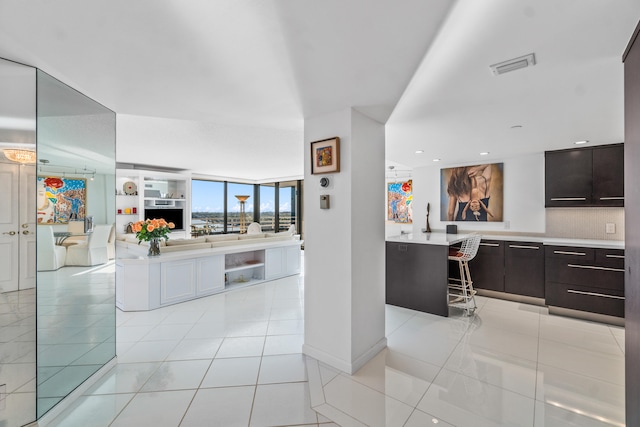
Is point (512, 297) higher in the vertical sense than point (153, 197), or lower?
lower

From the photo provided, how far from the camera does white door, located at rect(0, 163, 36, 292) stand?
165 cm

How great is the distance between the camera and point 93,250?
215 cm

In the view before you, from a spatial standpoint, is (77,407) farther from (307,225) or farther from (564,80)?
(564,80)

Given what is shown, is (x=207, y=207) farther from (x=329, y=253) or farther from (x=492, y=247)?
(x=492, y=247)

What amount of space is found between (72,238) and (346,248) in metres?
2.02

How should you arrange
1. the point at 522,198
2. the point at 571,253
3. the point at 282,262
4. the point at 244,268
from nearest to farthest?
the point at 571,253, the point at 522,198, the point at 244,268, the point at 282,262

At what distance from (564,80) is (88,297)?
385 cm

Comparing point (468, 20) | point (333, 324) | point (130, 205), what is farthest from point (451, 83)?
point (130, 205)

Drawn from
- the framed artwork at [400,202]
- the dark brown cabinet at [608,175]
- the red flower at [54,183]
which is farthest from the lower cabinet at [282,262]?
the dark brown cabinet at [608,175]

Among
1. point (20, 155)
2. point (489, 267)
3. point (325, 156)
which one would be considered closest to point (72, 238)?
point (20, 155)

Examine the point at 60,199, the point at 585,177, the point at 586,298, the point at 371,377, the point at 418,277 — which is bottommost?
the point at 371,377

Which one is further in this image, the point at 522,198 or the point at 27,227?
the point at 522,198

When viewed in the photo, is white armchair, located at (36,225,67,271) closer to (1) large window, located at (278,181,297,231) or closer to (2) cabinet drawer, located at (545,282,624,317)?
(2) cabinet drawer, located at (545,282,624,317)

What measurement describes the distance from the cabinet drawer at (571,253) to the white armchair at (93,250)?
5.02 m
